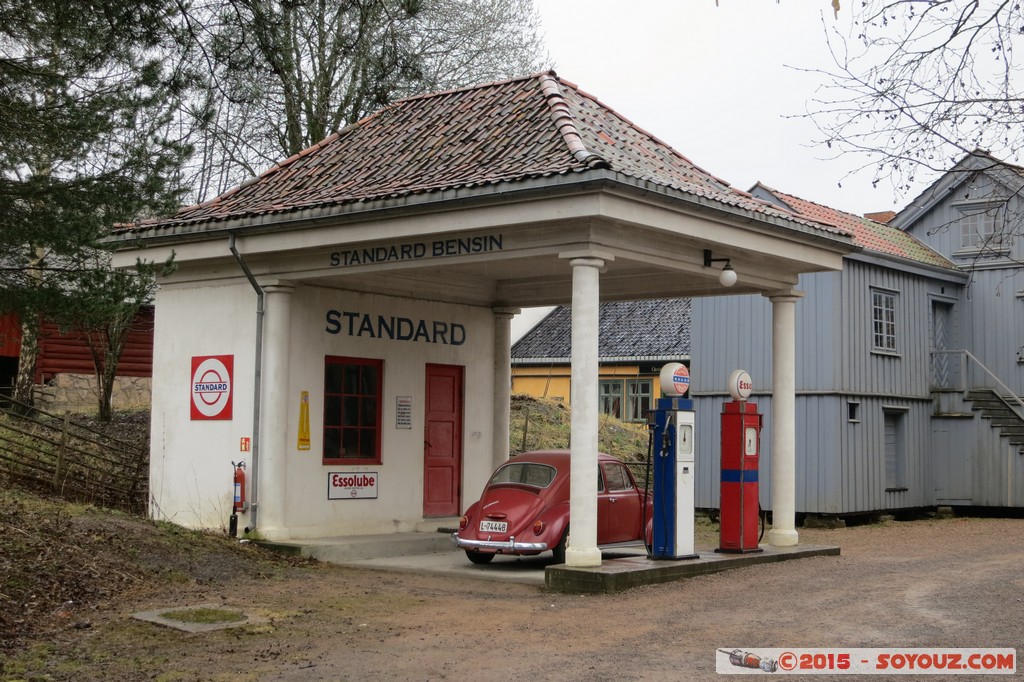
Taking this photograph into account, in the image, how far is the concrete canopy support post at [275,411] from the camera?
1575 centimetres

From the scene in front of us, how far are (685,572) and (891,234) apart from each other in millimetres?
15878

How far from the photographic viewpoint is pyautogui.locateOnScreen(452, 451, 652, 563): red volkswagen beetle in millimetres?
14211

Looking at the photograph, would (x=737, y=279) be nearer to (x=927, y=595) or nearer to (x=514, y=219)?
(x=514, y=219)

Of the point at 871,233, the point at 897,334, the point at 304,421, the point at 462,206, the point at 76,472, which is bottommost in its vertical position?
the point at 76,472

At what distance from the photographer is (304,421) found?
16266 mm

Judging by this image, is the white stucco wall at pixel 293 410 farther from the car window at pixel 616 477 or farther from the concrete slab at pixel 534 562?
the car window at pixel 616 477

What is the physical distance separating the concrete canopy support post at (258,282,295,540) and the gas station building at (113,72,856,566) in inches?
1.1

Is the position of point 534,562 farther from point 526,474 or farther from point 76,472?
point 76,472

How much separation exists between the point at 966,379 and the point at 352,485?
15440 millimetres

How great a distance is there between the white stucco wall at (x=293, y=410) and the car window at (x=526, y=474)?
2642 mm

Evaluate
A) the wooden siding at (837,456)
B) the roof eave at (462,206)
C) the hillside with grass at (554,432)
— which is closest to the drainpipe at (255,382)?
the roof eave at (462,206)

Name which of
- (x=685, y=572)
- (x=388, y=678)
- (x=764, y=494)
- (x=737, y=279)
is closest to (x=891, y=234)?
(x=764, y=494)

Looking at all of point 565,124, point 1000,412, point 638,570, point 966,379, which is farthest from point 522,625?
point 966,379

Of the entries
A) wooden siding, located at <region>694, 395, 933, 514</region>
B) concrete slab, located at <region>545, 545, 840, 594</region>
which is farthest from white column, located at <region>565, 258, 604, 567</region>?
wooden siding, located at <region>694, 395, 933, 514</region>
